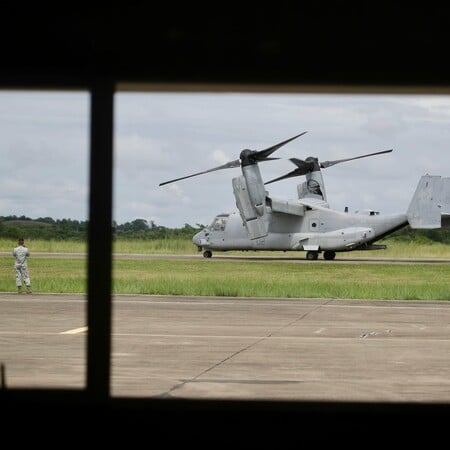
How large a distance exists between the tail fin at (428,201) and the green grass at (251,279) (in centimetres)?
321

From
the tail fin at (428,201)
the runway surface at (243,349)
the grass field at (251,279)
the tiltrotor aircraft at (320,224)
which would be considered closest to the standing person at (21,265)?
the grass field at (251,279)

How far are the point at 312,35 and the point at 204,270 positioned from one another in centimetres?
2950

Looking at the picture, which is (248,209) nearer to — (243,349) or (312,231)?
(312,231)

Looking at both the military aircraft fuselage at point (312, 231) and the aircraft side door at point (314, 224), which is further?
the aircraft side door at point (314, 224)

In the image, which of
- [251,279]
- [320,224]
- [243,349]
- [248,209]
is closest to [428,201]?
[320,224]

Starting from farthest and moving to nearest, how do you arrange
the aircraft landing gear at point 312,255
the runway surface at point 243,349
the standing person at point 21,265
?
the aircraft landing gear at point 312,255 < the standing person at point 21,265 < the runway surface at point 243,349

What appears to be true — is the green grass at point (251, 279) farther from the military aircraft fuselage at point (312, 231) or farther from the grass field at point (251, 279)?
the military aircraft fuselage at point (312, 231)

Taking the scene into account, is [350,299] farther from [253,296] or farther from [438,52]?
[438,52]

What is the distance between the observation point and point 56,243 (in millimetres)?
55219

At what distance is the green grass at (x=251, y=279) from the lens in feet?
73.9

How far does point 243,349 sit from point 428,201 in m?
30.9

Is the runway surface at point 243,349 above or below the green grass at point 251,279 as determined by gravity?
below

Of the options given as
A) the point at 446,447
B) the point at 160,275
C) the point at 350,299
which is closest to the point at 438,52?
the point at 446,447

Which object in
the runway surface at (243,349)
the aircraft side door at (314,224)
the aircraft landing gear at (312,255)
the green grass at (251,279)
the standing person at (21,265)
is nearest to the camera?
the runway surface at (243,349)
